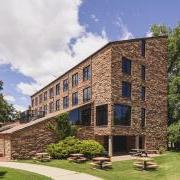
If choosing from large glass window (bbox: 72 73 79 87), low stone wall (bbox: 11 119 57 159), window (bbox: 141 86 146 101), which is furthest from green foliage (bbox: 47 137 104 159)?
large glass window (bbox: 72 73 79 87)

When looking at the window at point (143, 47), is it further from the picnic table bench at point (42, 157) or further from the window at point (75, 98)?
the picnic table bench at point (42, 157)

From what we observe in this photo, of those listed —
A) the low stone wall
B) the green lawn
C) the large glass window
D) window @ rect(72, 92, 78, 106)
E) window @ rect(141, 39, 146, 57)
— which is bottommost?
the green lawn

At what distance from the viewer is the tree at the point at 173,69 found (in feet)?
147

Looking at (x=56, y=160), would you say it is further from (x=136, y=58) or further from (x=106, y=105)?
(x=136, y=58)

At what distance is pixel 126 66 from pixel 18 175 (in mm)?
20784

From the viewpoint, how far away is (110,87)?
120 ft

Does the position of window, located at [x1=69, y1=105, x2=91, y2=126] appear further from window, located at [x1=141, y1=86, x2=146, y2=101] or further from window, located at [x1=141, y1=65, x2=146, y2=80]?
window, located at [x1=141, y1=65, x2=146, y2=80]

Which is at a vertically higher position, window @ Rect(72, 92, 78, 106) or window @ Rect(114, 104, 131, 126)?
window @ Rect(72, 92, 78, 106)

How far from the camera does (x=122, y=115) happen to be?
37750 millimetres

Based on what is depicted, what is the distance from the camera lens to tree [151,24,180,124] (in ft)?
147

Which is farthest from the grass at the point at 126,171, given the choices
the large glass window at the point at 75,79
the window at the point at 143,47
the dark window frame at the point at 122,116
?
the large glass window at the point at 75,79

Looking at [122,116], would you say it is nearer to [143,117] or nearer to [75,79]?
[143,117]

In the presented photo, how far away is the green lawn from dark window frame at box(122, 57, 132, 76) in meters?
18.9

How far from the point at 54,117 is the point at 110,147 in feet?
22.8
